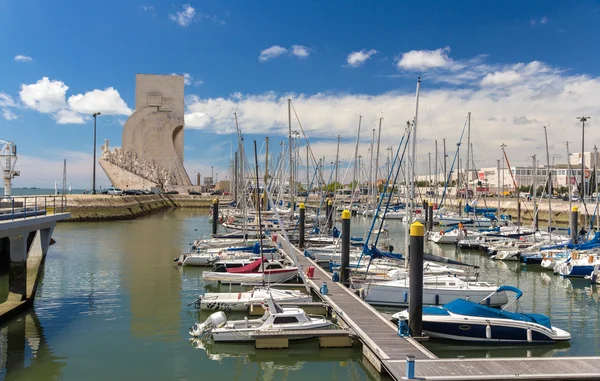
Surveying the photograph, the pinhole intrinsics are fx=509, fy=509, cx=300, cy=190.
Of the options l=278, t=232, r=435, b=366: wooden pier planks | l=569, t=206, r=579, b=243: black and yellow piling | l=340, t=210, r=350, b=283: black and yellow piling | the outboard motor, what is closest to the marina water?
the outboard motor

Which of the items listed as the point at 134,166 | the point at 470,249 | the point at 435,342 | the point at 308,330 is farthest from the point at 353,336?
the point at 134,166

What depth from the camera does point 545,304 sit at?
847 inches

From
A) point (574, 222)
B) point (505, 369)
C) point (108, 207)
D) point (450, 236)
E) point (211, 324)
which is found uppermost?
point (108, 207)

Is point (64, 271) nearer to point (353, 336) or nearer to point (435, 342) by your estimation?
point (353, 336)

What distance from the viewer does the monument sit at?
102375mm

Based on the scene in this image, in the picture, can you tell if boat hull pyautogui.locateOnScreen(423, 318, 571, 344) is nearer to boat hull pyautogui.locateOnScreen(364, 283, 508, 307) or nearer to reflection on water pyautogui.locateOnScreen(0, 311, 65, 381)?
boat hull pyautogui.locateOnScreen(364, 283, 508, 307)

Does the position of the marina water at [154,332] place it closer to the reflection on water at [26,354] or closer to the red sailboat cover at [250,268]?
the reflection on water at [26,354]

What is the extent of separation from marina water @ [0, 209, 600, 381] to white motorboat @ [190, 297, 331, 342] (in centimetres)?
35

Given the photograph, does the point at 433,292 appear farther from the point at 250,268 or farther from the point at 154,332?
the point at 154,332

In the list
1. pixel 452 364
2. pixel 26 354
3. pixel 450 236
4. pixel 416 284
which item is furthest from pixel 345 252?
pixel 450 236

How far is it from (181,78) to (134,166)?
21.1m

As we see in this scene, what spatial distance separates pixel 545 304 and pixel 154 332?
52.2 ft

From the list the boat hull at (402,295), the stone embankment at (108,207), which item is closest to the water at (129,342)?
the boat hull at (402,295)

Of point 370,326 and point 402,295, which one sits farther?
point 402,295
